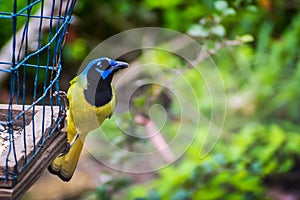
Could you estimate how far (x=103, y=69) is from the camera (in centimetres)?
183

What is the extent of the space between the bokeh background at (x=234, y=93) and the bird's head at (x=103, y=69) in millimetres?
1682

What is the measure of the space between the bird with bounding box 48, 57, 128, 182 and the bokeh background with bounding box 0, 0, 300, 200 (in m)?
1.63

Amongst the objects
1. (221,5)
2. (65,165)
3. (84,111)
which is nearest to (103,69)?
(84,111)

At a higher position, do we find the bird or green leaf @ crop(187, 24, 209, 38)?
green leaf @ crop(187, 24, 209, 38)

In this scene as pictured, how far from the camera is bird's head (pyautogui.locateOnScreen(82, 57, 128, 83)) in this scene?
70.6 inches

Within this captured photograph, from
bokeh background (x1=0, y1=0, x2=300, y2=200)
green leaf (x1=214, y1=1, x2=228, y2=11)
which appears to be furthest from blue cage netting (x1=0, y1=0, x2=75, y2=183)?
bokeh background (x1=0, y1=0, x2=300, y2=200)

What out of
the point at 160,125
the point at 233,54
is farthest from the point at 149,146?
the point at 233,54

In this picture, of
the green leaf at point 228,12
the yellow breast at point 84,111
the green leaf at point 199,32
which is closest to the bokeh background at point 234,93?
the green leaf at point 199,32

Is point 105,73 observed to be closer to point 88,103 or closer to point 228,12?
point 88,103

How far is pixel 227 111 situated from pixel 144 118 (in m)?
1.61

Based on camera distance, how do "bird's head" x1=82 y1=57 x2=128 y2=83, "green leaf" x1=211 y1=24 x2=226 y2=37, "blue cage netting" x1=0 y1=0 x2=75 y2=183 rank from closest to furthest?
"blue cage netting" x1=0 y1=0 x2=75 y2=183 → "bird's head" x1=82 y1=57 x2=128 y2=83 → "green leaf" x1=211 y1=24 x2=226 y2=37

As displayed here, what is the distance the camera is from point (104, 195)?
2.78 meters

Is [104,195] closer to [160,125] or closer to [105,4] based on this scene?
[160,125]

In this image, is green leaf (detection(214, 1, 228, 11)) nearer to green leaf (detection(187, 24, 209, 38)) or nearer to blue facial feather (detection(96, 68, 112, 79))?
green leaf (detection(187, 24, 209, 38))
